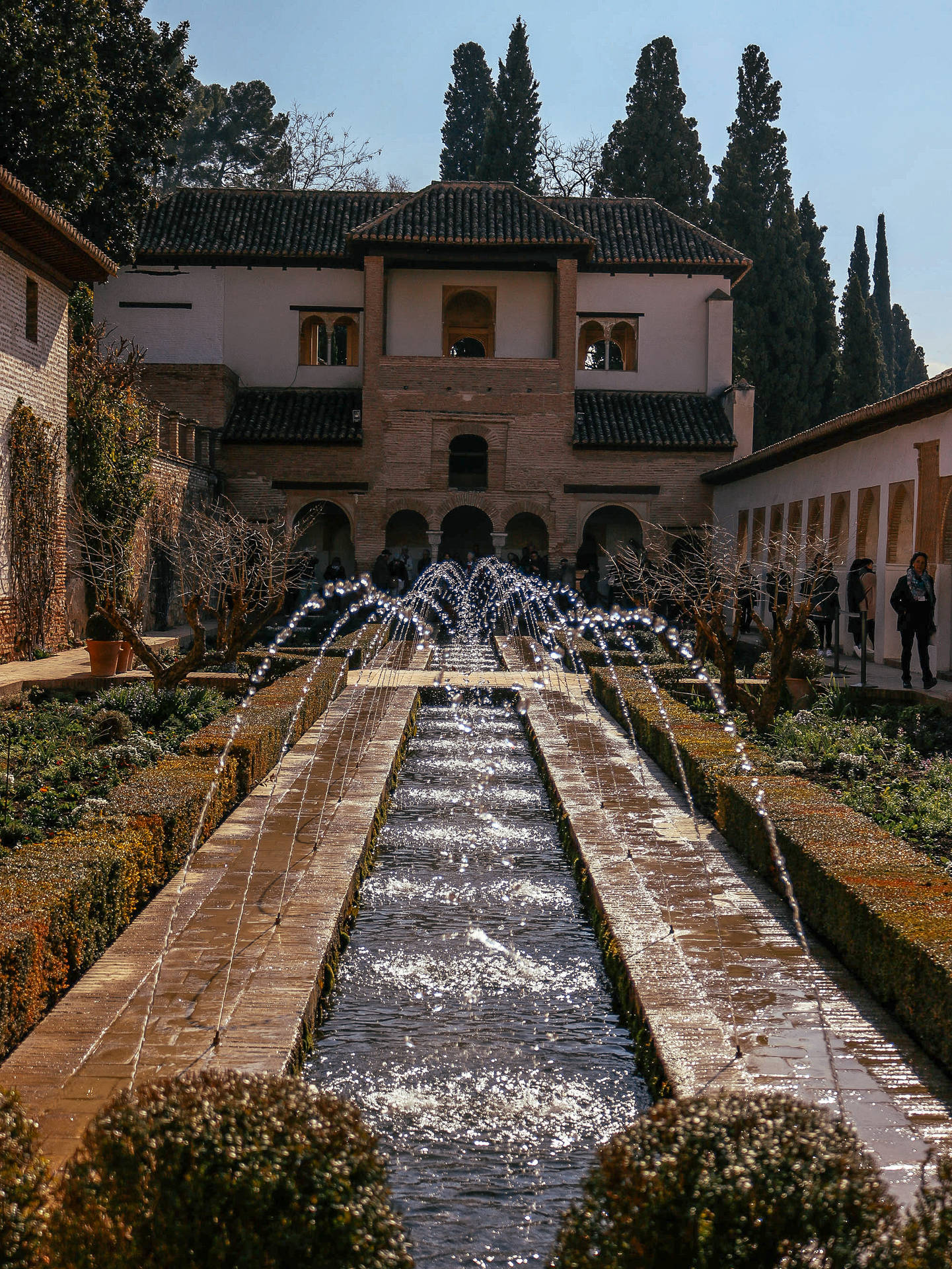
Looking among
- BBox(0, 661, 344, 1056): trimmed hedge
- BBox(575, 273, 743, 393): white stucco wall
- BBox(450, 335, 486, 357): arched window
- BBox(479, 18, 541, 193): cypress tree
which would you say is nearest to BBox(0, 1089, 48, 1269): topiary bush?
BBox(0, 661, 344, 1056): trimmed hedge

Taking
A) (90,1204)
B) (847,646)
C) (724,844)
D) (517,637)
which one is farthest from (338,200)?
(90,1204)

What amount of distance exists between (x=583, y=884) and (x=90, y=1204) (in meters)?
4.12

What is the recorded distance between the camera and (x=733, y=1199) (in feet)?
6.79

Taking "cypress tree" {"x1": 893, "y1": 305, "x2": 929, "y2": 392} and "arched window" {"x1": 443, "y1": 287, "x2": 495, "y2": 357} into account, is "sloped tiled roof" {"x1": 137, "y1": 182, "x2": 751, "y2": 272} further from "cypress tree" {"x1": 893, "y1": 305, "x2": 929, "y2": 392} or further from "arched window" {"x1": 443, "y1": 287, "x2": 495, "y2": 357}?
"cypress tree" {"x1": 893, "y1": 305, "x2": 929, "y2": 392}

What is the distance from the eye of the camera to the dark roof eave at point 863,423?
1366 centimetres

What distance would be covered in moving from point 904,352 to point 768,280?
28.8 m

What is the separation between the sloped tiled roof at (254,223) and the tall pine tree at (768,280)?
9.77 metres

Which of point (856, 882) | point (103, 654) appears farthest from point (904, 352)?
point (856, 882)

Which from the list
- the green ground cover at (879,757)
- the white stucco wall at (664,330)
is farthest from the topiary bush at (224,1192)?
the white stucco wall at (664,330)

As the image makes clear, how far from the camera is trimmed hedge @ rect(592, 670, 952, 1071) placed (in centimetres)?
407

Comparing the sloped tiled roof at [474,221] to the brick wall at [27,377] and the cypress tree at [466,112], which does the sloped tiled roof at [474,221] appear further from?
the cypress tree at [466,112]

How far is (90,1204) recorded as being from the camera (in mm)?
2168

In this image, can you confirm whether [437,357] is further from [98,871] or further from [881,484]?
[98,871]

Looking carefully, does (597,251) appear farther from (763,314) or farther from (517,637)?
(517,637)
